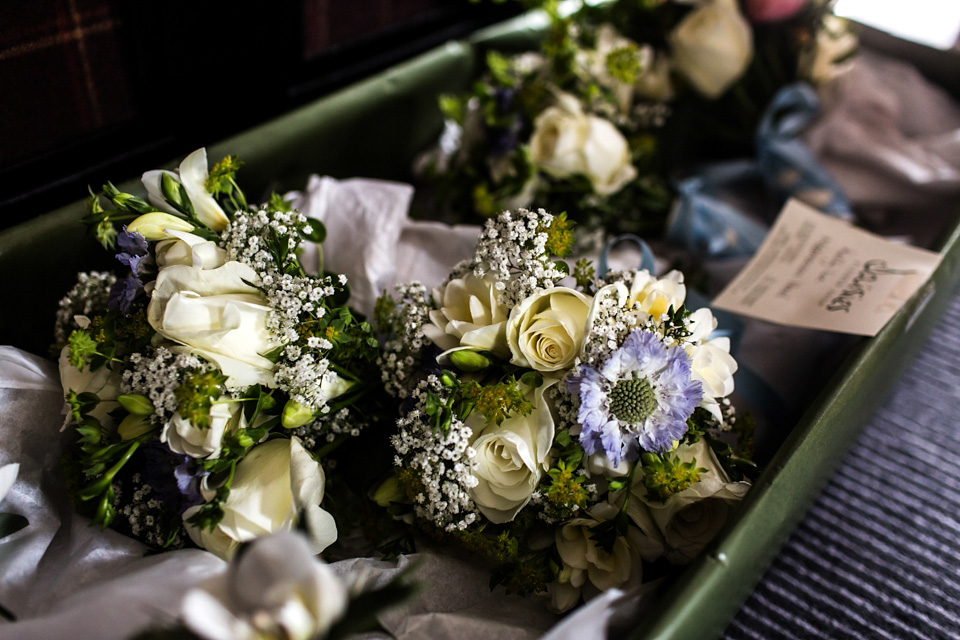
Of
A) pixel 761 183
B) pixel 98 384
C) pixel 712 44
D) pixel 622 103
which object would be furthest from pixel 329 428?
pixel 761 183

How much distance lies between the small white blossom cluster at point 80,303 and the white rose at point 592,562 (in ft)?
1.74

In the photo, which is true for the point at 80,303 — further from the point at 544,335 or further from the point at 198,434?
the point at 544,335

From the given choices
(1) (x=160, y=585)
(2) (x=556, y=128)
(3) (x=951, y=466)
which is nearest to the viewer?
(1) (x=160, y=585)

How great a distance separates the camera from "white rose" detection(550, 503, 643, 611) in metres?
0.64

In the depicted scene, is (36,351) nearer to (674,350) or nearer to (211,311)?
(211,311)

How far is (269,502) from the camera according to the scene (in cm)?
60

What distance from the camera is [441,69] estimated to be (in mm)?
→ 1261

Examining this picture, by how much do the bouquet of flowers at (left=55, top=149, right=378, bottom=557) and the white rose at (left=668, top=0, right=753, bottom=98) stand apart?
3.01 feet

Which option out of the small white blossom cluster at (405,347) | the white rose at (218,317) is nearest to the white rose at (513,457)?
the small white blossom cluster at (405,347)

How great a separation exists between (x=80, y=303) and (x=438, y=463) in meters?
0.43

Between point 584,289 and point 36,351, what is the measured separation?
24.8 inches

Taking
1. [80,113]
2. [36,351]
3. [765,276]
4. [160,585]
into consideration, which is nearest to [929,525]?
[765,276]

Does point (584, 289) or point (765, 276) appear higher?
point (584, 289)

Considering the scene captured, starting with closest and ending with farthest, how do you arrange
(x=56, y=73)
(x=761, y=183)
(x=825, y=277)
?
1. (x=56, y=73)
2. (x=825, y=277)
3. (x=761, y=183)
